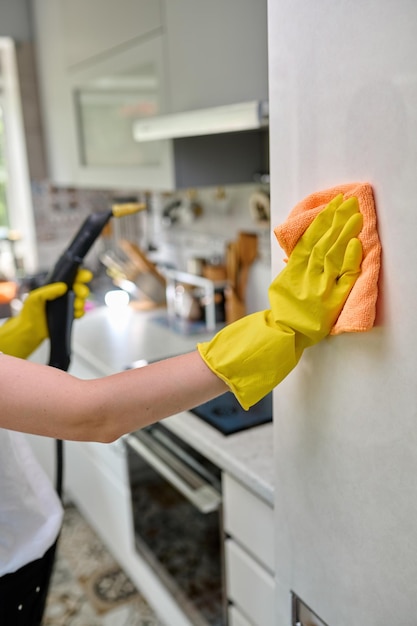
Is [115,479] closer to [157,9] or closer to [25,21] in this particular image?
[157,9]

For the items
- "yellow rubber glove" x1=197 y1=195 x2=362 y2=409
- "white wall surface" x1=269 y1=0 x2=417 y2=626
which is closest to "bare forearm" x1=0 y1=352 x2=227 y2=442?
"yellow rubber glove" x1=197 y1=195 x2=362 y2=409

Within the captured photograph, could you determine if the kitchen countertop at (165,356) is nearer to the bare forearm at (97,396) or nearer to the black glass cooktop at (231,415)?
the black glass cooktop at (231,415)

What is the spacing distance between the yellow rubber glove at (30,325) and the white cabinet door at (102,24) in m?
0.88

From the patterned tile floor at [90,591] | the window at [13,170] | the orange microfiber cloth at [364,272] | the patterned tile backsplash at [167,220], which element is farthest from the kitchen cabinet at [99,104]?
the patterned tile floor at [90,591]

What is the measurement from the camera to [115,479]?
1892mm

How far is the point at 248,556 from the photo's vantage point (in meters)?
1.23

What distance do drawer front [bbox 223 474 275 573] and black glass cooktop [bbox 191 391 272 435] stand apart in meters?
0.13

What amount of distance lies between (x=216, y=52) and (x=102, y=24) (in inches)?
26.1

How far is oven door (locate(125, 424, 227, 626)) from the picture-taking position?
1.39m

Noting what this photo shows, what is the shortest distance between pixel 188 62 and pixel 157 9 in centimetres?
21

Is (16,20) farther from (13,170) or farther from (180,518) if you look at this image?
(180,518)

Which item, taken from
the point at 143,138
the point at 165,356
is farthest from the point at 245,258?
the point at 143,138

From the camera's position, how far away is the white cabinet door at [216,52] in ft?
4.65

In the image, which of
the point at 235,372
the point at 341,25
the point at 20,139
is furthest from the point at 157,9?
the point at 20,139
